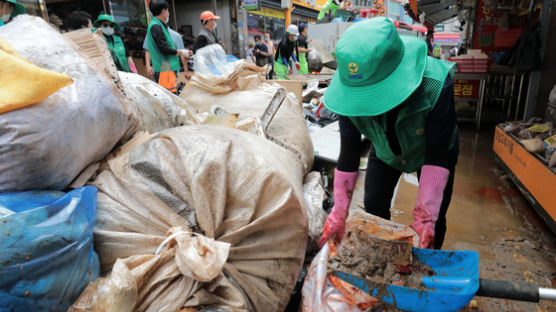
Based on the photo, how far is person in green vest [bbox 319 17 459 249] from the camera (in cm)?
103

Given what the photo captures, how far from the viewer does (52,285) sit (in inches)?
33.0

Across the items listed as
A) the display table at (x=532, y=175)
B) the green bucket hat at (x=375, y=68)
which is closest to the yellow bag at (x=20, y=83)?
Result: the green bucket hat at (x=375, y=68)

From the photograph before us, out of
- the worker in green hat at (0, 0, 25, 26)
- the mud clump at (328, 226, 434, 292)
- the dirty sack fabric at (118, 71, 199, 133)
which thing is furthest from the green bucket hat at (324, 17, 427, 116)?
the worker in green hat at (0, 0, 25, 26)

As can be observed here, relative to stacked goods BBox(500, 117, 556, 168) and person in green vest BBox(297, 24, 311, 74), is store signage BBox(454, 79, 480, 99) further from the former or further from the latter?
person in green vest BBox(297, 24, 311, 74)

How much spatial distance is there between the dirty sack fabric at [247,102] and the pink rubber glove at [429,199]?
0.86 metres

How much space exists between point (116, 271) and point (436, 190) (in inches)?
43.2

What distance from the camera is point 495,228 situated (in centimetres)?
238

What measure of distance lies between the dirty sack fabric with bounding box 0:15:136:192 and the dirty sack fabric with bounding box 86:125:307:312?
13 centimetres

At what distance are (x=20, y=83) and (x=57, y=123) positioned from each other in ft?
0.46

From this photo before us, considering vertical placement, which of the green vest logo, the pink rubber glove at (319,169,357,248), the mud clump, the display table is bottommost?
the display table

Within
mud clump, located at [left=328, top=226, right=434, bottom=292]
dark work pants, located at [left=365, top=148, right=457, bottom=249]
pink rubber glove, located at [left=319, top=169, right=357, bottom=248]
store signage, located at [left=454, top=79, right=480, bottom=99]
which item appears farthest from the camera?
store signage, located at [left=454, top=79, right=480, bottom=99]

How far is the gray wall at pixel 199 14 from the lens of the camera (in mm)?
9890

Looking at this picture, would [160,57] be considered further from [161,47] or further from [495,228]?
[495,228]

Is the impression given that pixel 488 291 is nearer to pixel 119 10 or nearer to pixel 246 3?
pixel 119 10
